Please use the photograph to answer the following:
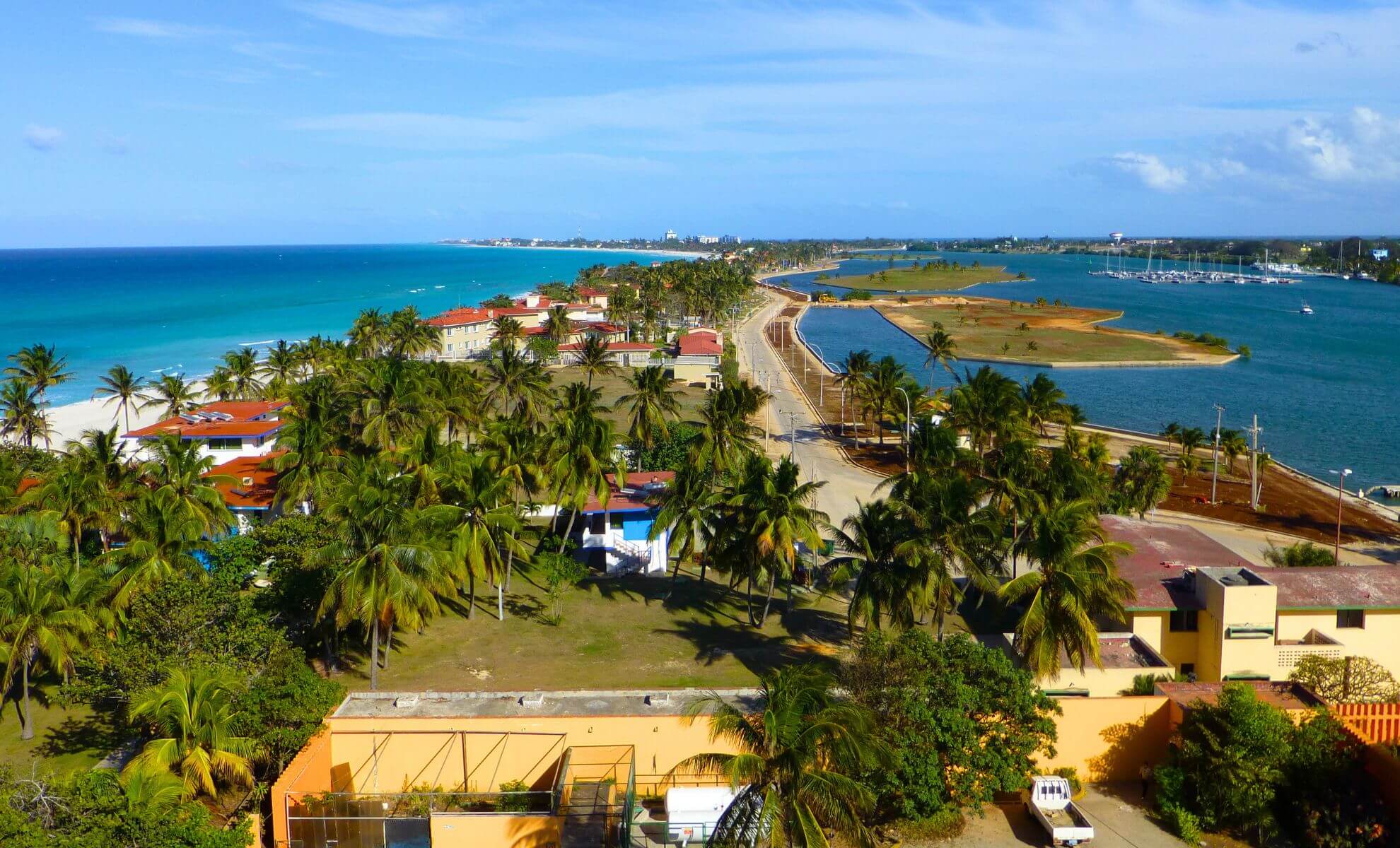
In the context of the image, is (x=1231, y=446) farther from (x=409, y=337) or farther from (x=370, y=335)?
(x=370, y=335)

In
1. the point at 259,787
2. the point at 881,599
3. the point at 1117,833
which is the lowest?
the point at 1117,833

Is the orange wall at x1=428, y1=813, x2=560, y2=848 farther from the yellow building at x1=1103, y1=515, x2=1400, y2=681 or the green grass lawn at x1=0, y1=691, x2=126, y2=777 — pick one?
the yellow building at x1=1103, y1=515, x2=1400, y2=681

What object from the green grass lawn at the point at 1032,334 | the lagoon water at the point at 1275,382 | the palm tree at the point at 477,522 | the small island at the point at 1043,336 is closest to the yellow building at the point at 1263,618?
the palm tree at the point at 477,522

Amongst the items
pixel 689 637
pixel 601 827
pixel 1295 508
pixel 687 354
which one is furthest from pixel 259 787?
pixel 687 354

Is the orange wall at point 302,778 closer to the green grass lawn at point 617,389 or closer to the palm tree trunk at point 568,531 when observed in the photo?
the palm tree trunk at point 568,531

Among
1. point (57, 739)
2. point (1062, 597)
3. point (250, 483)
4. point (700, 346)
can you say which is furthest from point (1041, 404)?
point (700, 346)

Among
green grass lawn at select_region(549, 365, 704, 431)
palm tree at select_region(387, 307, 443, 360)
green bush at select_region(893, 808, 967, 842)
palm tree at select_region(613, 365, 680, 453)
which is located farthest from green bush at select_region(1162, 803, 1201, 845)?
palm tree at select_region(387, 307, 443, 360)

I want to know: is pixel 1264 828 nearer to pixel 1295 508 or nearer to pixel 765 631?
pixel 765 631
